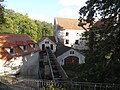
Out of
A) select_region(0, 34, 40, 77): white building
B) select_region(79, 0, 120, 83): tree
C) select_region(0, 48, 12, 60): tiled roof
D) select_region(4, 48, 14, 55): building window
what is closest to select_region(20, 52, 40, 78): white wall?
select_region(0, 34, 40, 77): white building

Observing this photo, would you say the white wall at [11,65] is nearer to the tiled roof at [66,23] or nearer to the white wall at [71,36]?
the white wall at [71,36]

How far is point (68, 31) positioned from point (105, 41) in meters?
45.5

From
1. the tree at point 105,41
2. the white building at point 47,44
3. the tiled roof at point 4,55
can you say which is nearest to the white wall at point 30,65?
the tiled roof at point 4,55

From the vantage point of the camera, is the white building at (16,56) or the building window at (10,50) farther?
the building window at (10,50)

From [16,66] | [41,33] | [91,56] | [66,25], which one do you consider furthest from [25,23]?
[91,56]

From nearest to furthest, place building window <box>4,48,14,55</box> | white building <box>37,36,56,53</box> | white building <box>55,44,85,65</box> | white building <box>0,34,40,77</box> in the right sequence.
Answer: white building <box>0,34,40,77</box>
building window <box>4,48,14,55</box>
white building <box>55,44,85,65</box>
white building <box>37,36,56,53</box>

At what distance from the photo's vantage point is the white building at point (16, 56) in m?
37.7

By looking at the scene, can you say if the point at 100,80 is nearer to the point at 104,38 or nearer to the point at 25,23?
the point at 104,38

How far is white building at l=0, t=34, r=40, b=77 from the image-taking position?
→ 37.7 m

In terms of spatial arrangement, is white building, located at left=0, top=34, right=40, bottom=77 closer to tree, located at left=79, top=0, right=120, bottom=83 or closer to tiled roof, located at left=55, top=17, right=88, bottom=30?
tree, located at left=79, top=0, right=120, bottom=83

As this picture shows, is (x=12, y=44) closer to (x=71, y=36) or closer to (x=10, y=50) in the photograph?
(x=10, y=50)

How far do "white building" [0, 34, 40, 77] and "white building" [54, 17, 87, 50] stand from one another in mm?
21049

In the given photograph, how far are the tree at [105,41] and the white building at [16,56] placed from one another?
16961 mm

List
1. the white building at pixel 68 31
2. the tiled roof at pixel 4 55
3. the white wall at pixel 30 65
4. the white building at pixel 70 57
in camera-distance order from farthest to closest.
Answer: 1. the white building at pixel 68 31
2. the white building at pixel 70 57
3. the white wall at pixel 30 65
4. the tiled roof at pixel 4 55
